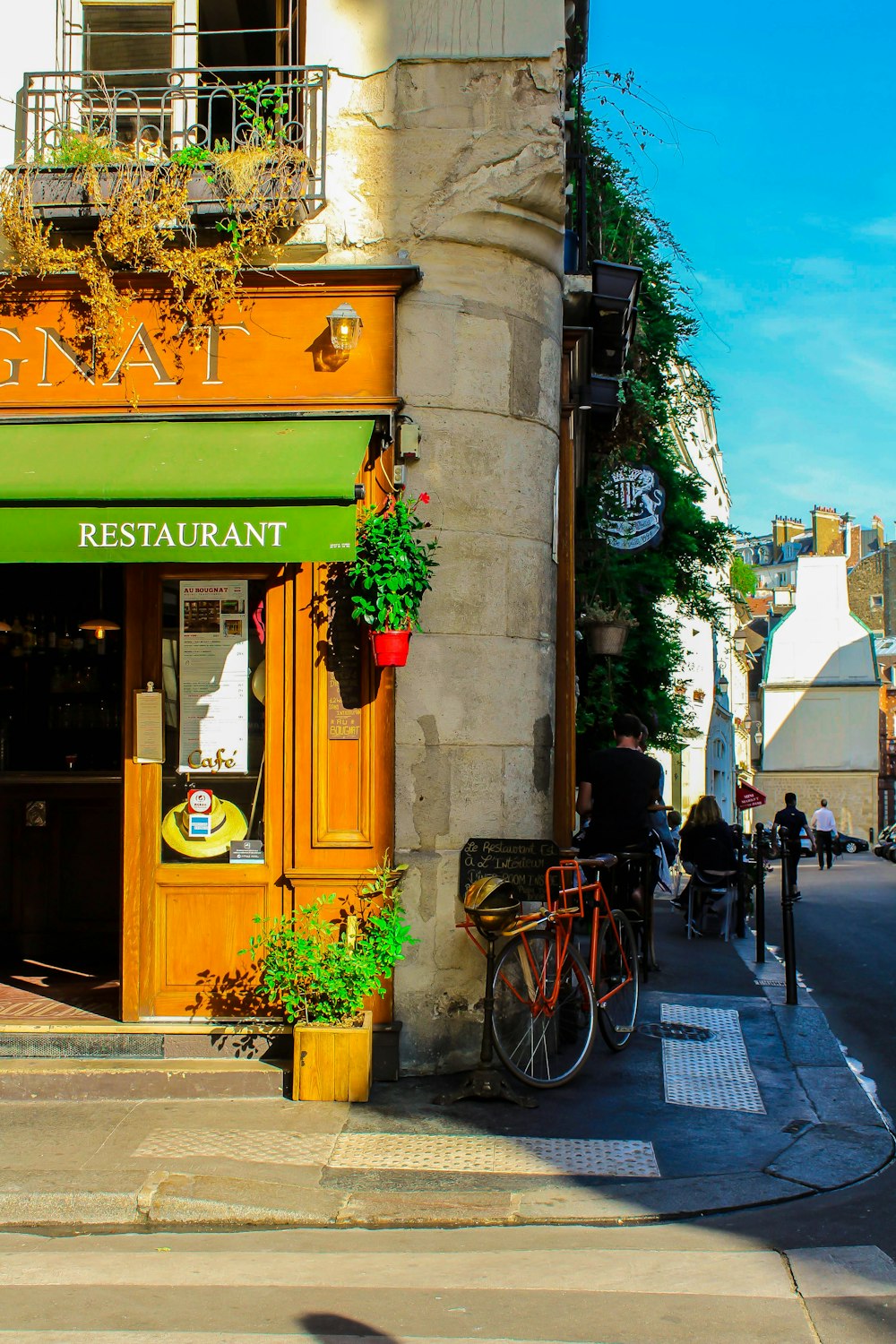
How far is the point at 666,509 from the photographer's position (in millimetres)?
15734

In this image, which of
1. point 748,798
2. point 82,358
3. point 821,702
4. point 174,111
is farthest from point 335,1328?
point 821,702

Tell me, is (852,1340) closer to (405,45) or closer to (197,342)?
(197,342)

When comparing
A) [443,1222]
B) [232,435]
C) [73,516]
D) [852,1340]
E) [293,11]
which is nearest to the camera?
[852,1340]

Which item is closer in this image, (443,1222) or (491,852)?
(443,1222)

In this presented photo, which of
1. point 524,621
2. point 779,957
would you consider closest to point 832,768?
point 779,957

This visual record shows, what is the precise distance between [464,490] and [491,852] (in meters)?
2.07

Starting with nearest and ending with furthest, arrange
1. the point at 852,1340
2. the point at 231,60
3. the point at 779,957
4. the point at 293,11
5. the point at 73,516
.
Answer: the point at 852,1340 → the point at 73,516 → the point at 293,11 → the point at 231,60 → the point at 779,957

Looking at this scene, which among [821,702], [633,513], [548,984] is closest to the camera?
[548,984]

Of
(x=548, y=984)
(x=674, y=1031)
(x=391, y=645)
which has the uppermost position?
(x=391, y=645)

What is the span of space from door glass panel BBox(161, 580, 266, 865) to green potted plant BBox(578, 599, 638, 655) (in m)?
6.71

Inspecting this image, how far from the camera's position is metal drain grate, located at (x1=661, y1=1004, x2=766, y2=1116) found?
7098 millimetres

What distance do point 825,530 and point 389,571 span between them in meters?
65.5

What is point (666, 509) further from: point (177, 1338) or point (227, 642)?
point (177, 1338)

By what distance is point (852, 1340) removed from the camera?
163 inches
